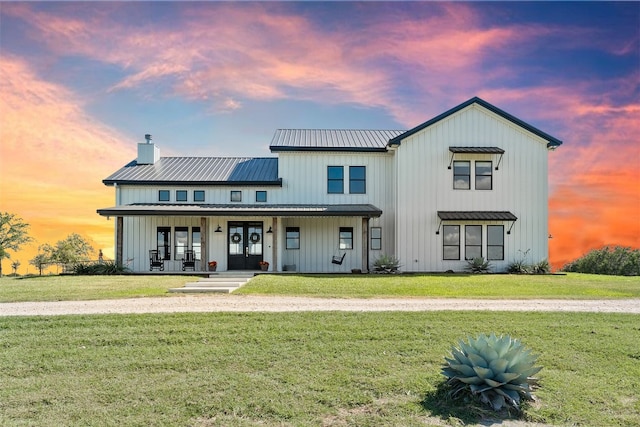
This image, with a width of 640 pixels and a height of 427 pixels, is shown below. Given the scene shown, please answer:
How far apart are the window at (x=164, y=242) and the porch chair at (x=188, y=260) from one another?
0.91 metres

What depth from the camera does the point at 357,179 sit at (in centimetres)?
2481

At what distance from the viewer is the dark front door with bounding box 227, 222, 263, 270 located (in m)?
23.7

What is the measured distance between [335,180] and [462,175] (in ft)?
21.7

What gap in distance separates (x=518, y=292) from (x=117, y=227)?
18.2 meters

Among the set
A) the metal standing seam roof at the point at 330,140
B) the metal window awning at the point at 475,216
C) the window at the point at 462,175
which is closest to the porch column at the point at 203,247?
the metal standing seam roof at the point at 330,140

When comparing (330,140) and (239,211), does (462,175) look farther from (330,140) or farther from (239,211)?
(239,211)

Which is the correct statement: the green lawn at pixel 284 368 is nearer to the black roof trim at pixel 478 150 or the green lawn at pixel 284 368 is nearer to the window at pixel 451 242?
the window at pixel 451 242

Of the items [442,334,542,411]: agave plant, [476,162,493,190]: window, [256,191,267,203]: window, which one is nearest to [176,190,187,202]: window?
[256,191,267,203]: window

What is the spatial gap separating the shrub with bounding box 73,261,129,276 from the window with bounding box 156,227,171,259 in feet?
7.23

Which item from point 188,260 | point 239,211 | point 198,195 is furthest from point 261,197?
point 188,260

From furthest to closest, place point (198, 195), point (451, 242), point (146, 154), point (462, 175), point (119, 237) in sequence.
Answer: point (146, 154) < point (198, 195) < point (462, 175) < point (451, 242) < point (119, 237)

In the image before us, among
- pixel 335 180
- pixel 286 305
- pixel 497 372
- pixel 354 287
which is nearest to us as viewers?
pixel 497 372

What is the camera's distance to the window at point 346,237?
79.4 feet

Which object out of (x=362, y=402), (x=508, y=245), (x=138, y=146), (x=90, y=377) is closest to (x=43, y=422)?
(x=90, y=377)
